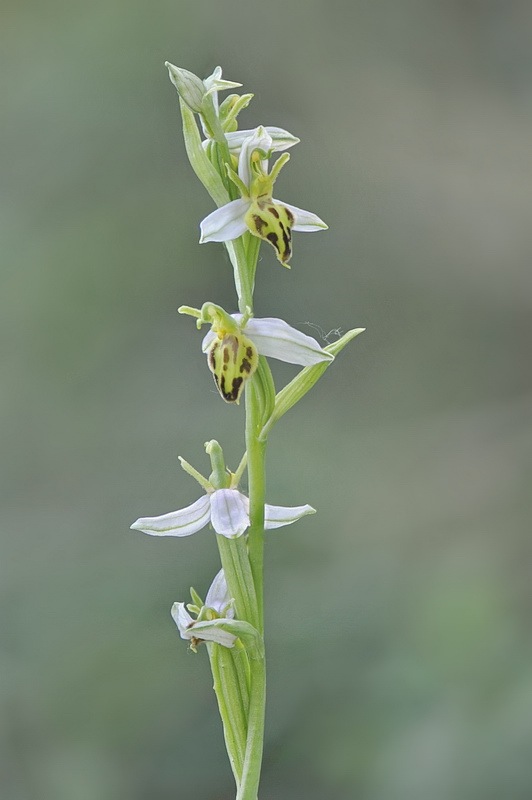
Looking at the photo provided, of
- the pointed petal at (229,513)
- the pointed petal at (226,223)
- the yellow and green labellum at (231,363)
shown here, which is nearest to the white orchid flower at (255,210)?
the pointed petal at (226,223)

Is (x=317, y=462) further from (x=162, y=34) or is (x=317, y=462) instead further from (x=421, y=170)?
(x=162, y=34)

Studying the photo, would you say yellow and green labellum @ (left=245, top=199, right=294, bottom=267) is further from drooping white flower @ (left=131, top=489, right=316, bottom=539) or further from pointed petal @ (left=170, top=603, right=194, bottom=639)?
pointed petal @ (left=170, top=603, right=194, bottom=639)

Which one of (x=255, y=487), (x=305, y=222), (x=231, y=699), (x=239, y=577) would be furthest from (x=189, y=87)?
(x=231, y=699)

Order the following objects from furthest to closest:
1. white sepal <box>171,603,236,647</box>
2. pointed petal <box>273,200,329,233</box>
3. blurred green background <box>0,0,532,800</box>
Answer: blurred green background <box>0,0,532,800</box> < pointed petal <box>273,200,329,233</box> < white sepal <box>171,603,236,647</box>

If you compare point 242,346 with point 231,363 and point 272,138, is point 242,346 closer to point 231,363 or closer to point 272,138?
point 231,363

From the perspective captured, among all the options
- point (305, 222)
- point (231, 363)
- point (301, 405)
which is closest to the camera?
point (231, 363)

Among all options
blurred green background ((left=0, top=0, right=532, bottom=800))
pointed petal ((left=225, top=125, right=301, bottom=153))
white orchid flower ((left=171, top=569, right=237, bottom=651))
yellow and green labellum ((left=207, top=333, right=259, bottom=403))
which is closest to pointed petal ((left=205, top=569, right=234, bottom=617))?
white orchid flower ((left=171, top=569, right=237, bottom=651))

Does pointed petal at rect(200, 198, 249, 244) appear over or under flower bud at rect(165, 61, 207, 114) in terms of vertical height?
under
